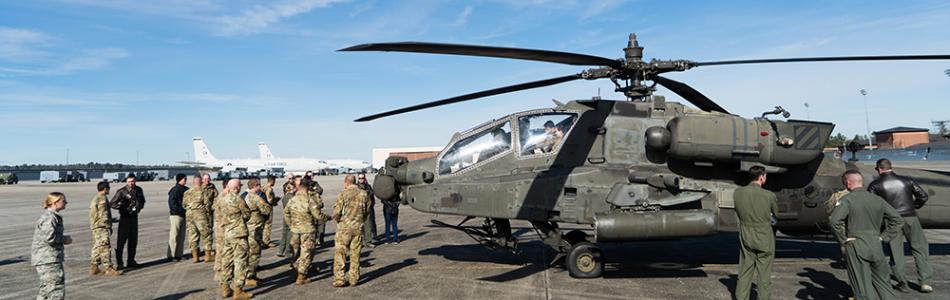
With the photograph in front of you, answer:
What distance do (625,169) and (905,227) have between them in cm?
359

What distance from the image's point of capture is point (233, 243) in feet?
21.0

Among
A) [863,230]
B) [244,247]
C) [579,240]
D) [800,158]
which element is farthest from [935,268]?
[244,247]

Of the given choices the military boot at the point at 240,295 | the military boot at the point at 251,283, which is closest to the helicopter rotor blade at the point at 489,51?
the military boot at the point at 240,295

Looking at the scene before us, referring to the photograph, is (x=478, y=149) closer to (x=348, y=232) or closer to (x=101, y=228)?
(x=348, y=232)

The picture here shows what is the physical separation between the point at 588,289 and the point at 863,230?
10.2ft

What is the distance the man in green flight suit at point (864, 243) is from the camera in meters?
5.04

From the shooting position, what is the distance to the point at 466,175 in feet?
25.1

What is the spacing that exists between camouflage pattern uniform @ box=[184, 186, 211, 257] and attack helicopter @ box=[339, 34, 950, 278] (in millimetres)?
3737

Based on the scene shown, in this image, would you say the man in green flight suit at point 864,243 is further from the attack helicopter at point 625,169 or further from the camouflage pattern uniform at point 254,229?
the camouflage pattern uniform at point 254,229

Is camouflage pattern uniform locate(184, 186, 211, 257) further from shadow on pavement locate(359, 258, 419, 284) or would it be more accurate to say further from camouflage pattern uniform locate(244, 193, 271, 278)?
shadow on pavement locate(359, 258, 419, 284)

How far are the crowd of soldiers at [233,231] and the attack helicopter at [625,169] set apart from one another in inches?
41.1

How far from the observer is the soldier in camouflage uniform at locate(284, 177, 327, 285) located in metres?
7.09

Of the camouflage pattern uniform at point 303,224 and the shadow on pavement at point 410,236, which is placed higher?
the camouflage pattern uniform at point 303,224

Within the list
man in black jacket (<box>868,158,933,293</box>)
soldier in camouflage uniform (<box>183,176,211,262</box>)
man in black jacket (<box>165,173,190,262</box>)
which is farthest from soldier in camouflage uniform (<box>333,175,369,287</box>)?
man in black jacket (<box>868,158,933,293</box>)
